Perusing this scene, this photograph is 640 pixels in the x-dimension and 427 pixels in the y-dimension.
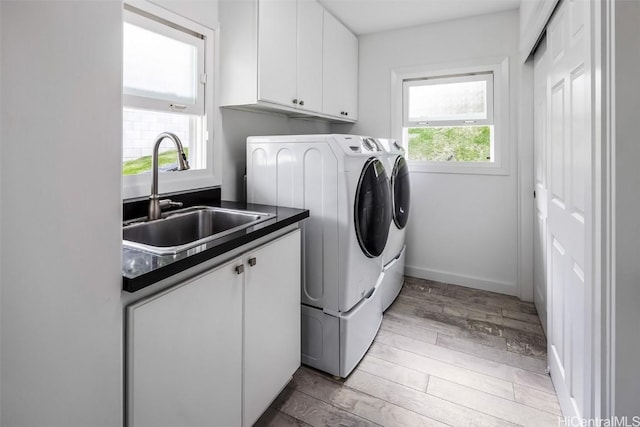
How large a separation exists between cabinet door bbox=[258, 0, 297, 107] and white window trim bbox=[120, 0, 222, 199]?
0.31 m

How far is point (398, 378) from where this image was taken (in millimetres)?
1802

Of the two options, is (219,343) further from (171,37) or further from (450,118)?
(450,118)

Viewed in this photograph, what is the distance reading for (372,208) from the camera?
190cm

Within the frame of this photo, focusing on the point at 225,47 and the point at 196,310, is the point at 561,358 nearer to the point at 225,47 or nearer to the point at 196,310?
the point at 196,310

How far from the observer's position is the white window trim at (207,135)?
5.58 ft

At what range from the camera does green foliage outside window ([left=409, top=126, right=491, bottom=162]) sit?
Result: 295 cm

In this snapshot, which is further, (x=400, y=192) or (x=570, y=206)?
(x=400, y=192)

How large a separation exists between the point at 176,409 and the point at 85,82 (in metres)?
0.92

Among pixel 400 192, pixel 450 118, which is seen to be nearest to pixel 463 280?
pixel 400 192

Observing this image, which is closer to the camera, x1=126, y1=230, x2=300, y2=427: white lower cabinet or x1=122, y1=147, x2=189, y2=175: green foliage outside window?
x1=126, y1=230, x2=300, y2=427: white lower cabinet

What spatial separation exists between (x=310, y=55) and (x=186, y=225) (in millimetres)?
1522

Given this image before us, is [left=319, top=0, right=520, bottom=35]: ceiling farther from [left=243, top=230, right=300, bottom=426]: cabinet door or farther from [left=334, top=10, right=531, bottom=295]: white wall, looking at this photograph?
[left=243, top=230, right=300, bottom=426]: cabinet door
